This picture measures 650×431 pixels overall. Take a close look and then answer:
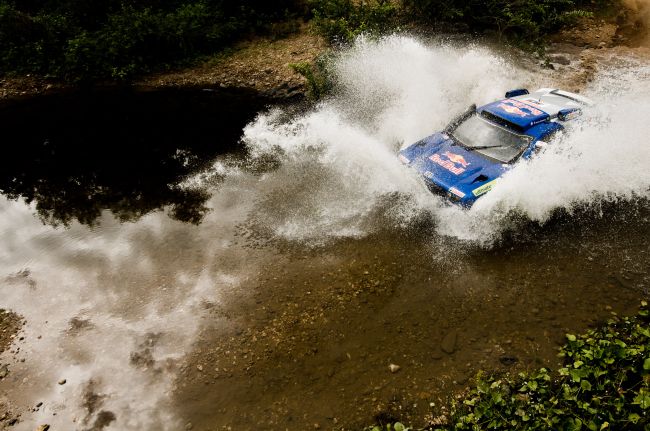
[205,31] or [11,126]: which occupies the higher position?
[205,31]

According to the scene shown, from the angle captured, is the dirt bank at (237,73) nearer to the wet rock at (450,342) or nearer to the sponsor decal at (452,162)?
the sponsor decal at (452,162)

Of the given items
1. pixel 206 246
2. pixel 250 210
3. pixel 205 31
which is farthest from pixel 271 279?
pixel 205 31

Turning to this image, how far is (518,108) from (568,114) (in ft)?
3.47

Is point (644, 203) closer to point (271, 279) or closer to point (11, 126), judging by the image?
point (271, 279)

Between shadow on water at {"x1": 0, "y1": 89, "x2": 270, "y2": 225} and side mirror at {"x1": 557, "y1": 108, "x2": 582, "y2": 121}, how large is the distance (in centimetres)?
766

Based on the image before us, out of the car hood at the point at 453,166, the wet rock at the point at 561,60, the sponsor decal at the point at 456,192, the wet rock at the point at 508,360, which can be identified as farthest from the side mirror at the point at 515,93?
the wet rock at the point at 508,360

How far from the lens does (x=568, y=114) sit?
26.9ft

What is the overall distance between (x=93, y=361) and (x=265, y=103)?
942cm

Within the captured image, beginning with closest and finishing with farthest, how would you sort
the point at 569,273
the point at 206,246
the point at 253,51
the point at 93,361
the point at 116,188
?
the point at 93,361 → the point at 569,273 → the point at 206,246 → the point at 116,188 → the point at 253,51

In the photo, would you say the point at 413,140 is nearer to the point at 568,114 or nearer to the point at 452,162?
the point at 452,162

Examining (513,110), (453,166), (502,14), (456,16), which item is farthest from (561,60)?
(453,166)

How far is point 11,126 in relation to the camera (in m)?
13.2

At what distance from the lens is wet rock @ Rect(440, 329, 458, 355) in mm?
5527

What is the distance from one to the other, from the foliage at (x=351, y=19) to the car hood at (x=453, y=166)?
24.7 feet
